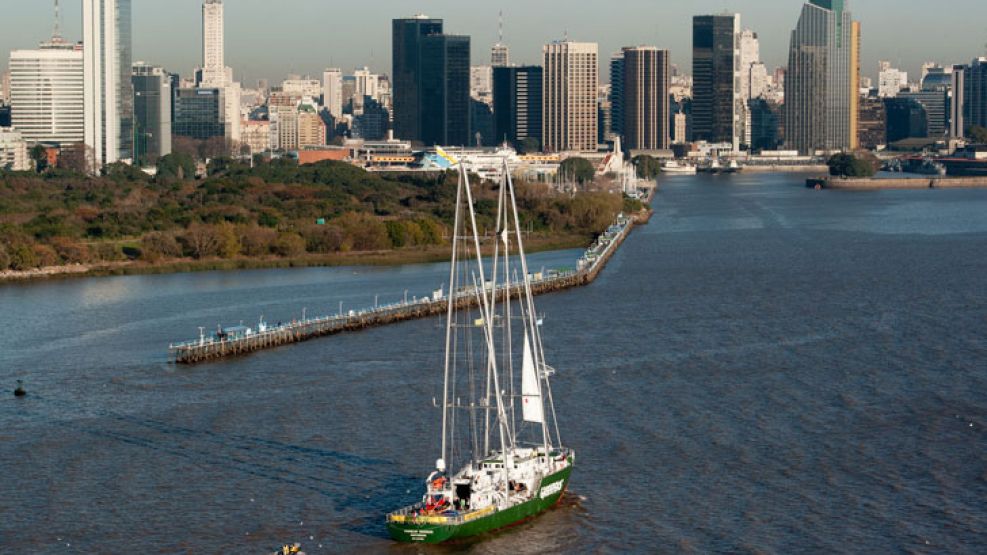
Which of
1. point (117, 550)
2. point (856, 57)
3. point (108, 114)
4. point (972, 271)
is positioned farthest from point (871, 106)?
point (117, 550)

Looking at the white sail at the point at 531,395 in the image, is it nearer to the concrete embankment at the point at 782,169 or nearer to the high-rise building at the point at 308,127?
the concrete embankment at the point at 782,169

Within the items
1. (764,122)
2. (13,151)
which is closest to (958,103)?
(764,122)

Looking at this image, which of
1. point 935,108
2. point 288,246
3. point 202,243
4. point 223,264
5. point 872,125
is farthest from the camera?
point 935,108

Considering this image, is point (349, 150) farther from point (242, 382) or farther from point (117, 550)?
point (117, 550)

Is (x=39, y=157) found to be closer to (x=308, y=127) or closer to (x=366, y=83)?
(x=308, y=127)

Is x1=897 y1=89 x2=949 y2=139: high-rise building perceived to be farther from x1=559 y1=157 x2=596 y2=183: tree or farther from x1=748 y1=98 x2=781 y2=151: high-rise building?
x1=559 y1=157 x2=596 y2=183: tree

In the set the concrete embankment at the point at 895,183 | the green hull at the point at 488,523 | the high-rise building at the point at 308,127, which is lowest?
the green hull at the point at 488,523

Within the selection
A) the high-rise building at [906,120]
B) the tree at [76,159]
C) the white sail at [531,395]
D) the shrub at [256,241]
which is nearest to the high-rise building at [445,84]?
the tree at [76,159]
